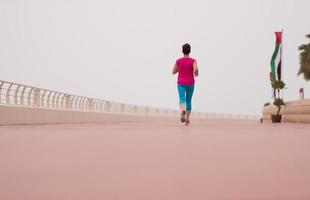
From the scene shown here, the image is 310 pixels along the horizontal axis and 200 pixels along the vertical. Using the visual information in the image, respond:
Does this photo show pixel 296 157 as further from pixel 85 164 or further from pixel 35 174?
pixel 35 174

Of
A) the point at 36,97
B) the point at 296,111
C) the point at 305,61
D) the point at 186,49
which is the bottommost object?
the point at 296,111

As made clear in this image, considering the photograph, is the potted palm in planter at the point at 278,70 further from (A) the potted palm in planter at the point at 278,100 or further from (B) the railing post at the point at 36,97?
(B) the railing post at the point at 36,97

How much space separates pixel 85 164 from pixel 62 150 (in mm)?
1616

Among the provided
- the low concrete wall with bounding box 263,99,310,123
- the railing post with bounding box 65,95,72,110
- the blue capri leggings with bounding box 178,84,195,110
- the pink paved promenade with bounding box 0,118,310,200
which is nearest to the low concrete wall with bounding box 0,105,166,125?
the railing post with bounding box 65,95,72,110

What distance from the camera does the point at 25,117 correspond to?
63.5 ft

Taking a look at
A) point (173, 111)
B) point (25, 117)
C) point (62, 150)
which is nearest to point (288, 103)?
point (25, 117)

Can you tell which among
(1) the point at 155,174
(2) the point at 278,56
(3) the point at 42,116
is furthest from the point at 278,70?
(1) the point at 155,174

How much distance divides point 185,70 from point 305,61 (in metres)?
35.7

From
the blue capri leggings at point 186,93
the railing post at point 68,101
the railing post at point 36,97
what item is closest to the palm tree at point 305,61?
the railing post at point 68,101

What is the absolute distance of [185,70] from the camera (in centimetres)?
1416

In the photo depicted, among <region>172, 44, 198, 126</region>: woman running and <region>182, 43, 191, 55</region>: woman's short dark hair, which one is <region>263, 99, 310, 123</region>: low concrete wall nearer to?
<region>172, 44, 198, 126</region>: woman running

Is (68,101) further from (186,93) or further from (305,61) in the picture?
(305,61)

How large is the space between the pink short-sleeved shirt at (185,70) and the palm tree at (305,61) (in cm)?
3436

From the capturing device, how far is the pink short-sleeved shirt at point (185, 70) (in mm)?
14047
